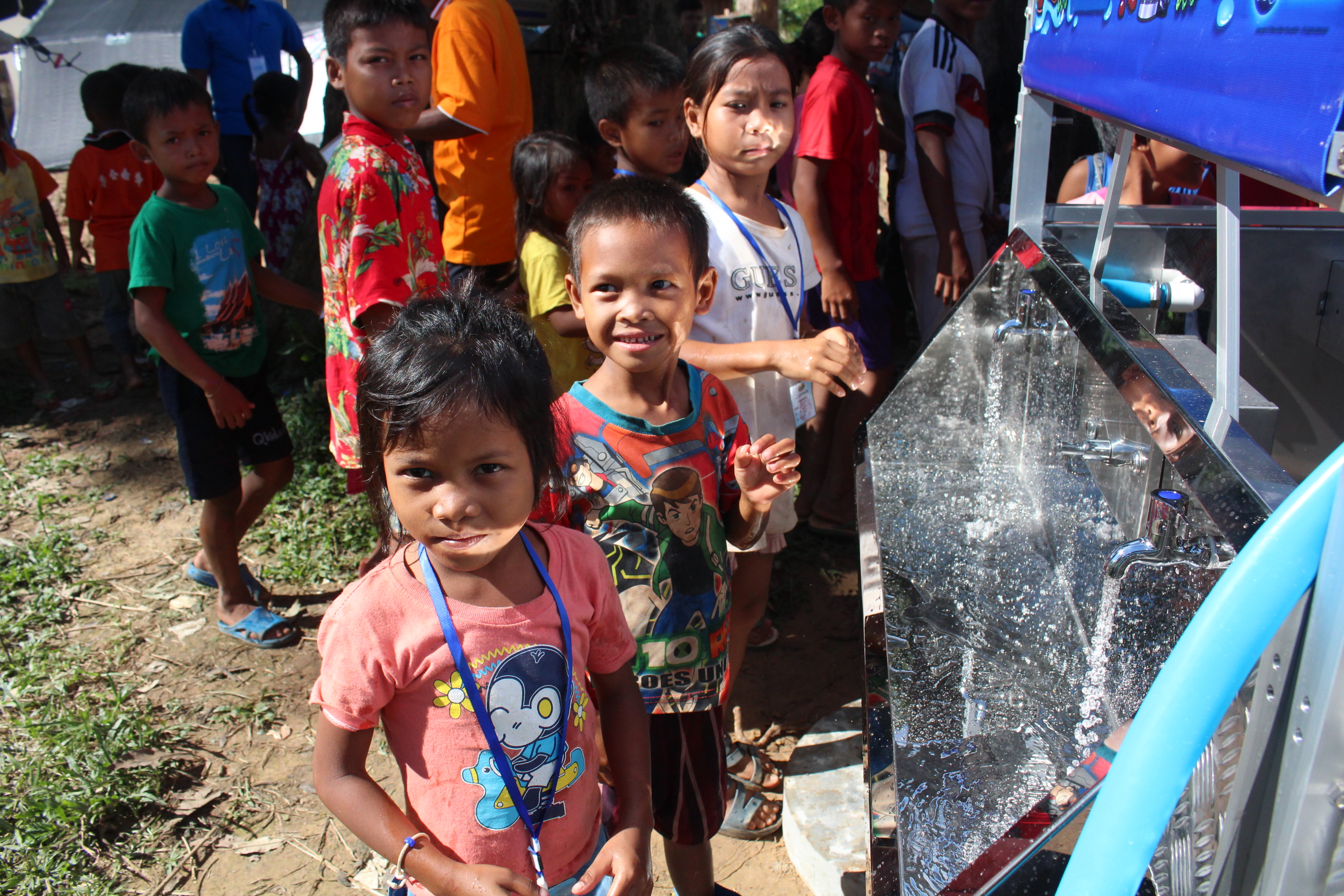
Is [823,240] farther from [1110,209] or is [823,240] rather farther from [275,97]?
[275,97]

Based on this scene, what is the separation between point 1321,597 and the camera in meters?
0.79

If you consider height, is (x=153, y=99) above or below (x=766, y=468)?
above

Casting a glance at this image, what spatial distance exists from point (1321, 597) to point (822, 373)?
99 cm

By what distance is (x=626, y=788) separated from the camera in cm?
133

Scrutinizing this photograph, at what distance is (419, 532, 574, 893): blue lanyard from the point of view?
1181 millimetres

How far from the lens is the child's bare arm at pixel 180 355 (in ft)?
8.54

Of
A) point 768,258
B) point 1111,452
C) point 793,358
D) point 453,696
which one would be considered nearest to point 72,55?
point 768,258

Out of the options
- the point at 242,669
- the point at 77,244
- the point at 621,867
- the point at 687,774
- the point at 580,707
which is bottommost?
the point at 242,669

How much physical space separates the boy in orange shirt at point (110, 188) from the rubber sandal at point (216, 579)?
178cm

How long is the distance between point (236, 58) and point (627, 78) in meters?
3.51

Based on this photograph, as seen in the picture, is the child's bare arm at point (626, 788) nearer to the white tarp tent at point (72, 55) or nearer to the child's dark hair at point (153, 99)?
the child's dark hair at point (153, 99)

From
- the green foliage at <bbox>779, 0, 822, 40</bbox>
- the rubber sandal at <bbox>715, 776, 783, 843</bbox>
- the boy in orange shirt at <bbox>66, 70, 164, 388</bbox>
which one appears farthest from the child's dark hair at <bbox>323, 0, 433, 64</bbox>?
the green foliage at <bbox>779, 0, 822, 40</bbox>

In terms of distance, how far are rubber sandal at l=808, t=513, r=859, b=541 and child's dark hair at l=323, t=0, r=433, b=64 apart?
7.30 feet

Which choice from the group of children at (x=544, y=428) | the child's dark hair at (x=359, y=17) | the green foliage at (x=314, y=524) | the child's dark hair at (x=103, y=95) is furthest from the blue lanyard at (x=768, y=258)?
the child's dark hair at (x=103, y=95)
